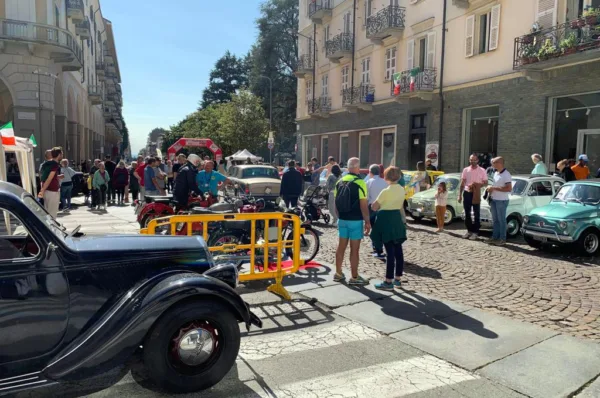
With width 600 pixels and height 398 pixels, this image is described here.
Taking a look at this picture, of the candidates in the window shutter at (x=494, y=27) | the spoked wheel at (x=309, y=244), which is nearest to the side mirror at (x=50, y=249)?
the spoked wheel at (x=309, y=244)

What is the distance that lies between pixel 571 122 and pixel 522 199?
638cm

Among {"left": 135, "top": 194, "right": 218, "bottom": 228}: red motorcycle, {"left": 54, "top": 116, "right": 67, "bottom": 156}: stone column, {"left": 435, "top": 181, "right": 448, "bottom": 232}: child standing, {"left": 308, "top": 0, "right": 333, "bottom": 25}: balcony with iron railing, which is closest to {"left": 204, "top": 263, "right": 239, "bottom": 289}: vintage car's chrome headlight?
{"left": 135, "top": 194, "right": 218, "bottom": 228}: red motorcycle

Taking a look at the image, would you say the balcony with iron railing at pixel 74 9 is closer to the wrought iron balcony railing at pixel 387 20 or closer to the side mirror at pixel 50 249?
the wrought iron balcony railing at pixel 387 20

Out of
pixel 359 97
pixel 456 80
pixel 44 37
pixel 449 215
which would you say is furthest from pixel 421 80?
pixel 44 37

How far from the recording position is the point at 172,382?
141 inches

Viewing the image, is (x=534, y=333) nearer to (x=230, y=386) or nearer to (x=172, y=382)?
(x=230, y=386)

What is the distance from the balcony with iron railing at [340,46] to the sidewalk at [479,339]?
948 inches

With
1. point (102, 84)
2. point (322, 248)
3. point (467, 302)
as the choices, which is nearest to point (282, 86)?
point (102, 84)

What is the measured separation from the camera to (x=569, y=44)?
→ 1434 cm

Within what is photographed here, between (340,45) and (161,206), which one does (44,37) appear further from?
(161,206)

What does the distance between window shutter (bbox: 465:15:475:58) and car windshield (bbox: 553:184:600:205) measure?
1110cm

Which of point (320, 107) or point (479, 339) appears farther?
point (320, 107)

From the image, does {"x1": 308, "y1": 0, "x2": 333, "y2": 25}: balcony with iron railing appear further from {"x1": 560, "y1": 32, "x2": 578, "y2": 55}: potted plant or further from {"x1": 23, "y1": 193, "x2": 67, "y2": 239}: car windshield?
{"x1": 23, "y1": 193, "x2": 67, "y2": 239}: car windshield

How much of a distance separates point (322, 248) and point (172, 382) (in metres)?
6.55
